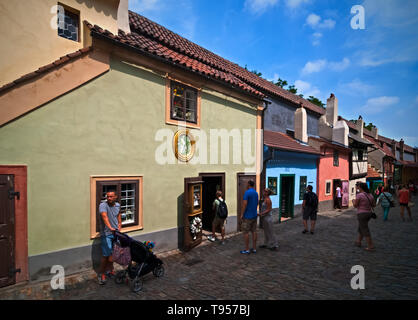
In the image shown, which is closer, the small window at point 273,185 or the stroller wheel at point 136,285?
the stroller wheel at point 136,285

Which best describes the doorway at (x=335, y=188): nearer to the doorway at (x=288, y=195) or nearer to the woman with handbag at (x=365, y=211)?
the doorway at (x=288, y=195)

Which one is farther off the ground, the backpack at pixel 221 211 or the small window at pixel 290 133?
the small window at pixel 290 133

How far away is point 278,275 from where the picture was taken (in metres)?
5.51

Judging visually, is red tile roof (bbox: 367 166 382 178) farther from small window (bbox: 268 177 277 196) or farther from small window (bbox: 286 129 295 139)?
small window (bbox: 268 177 277 196)

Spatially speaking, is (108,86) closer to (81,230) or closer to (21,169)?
(21,169)

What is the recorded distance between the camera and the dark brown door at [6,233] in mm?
4547

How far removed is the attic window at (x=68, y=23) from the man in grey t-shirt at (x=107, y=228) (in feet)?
15.0

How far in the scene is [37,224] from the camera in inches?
193

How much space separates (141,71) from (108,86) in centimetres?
118

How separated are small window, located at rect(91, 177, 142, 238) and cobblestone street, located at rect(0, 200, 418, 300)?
52.4 inches

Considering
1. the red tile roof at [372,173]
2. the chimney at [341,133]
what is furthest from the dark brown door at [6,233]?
the red tile roof at [372,173]

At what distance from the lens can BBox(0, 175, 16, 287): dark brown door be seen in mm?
4547

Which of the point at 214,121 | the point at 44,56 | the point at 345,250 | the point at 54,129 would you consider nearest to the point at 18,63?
the point at 44,56

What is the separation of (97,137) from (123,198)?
5.99 ft
